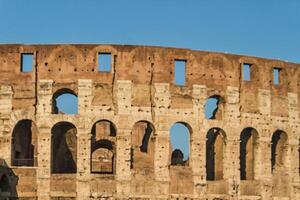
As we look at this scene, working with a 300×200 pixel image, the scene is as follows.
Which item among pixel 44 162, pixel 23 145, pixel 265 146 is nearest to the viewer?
pixel 44 162

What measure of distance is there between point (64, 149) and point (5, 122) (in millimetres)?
4670

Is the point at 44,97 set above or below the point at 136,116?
above

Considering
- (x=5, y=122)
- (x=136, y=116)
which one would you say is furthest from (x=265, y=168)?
(x=5, y=122)

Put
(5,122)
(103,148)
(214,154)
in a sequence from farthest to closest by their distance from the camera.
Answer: (103,148)
(214,154)
(5,122)

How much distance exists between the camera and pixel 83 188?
26141 mm

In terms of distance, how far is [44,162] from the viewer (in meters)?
26.3

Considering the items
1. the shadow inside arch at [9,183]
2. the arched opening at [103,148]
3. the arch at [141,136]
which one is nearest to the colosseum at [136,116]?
the shadow inside arch at [9,183]

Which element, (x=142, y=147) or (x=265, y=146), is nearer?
(x=265, y=146)

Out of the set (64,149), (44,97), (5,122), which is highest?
(44,97)

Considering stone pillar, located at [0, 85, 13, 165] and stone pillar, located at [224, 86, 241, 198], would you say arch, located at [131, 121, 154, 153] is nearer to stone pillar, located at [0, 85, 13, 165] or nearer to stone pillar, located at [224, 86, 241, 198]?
stone pillar, located at [224, 86, 241, 198]

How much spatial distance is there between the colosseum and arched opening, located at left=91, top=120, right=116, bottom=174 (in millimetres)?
2317

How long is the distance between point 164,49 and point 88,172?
220 inches

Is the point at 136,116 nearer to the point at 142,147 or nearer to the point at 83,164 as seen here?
the point at 83,164

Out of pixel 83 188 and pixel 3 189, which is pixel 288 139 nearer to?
pixel 83 188
